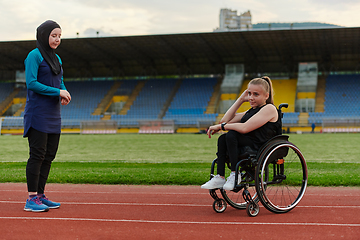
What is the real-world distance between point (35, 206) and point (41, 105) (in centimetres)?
115

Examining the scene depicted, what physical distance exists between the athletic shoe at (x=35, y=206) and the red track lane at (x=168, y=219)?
80 mm

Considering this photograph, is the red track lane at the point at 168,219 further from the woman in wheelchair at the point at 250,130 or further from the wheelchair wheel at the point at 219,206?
the woman in wheelchair at the point at 250,130

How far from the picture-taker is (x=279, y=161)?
4.66 meters

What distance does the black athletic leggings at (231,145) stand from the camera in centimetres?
438

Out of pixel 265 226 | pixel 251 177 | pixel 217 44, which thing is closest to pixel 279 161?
pixel 251 177

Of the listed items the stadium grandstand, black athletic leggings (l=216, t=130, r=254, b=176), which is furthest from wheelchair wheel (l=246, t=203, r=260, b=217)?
the stadium grandstand

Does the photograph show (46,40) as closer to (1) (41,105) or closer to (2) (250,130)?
(1) (41,105)

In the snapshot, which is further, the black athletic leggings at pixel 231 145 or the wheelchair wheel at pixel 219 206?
the wheelchair wheel at pixel 219 206

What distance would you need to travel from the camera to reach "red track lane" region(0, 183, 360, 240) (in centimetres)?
369

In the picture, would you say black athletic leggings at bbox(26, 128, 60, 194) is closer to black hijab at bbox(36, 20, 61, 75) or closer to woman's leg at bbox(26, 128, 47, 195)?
woman's leg at bbox(26, 128, 47, 195)

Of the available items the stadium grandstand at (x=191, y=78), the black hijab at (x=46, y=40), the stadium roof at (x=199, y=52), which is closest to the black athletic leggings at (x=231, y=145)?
the black hijab at (x=46, y=40)

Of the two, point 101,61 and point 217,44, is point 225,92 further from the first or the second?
point 101,61

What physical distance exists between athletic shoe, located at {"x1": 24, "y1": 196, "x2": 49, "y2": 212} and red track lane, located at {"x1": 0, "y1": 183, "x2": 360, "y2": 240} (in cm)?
8

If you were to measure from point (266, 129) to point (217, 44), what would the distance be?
120 ft
